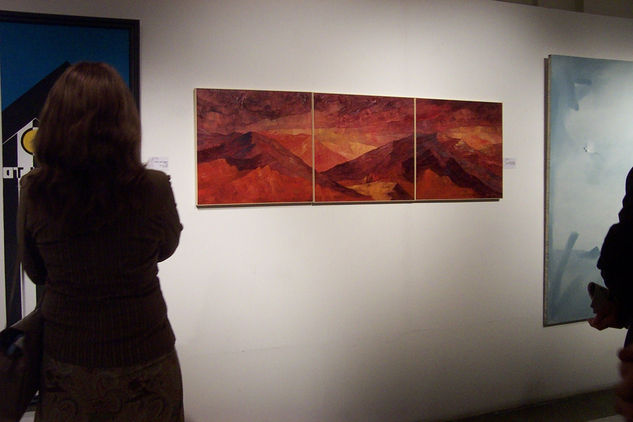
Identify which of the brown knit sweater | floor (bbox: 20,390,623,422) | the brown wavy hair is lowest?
floor (bbox: 20,390,623,422)

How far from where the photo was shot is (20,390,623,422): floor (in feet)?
9.34

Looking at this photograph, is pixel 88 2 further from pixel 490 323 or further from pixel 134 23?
pixel 490 323

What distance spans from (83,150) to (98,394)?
63 cm

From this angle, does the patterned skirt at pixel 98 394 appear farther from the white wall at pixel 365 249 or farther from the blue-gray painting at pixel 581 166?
the blue-gray painting at pixel 581 166

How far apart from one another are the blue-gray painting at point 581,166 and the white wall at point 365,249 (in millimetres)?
92

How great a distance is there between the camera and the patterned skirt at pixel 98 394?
3.83 ft

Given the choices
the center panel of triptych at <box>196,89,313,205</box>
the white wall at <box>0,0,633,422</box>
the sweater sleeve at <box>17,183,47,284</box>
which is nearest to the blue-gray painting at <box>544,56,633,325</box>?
the white wall at <box>0,0,633,422</box>

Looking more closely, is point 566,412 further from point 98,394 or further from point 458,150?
point 98,394

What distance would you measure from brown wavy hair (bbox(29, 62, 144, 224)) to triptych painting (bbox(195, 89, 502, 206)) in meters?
1.10

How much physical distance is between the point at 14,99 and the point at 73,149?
4.15 ft

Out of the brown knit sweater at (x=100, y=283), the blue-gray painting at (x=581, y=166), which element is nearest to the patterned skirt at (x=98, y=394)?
the brown knit sweater at (x=100, y=283)

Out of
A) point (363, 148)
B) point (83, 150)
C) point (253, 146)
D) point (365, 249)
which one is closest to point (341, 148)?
point (363, 148)

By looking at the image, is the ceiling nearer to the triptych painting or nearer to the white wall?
the white wall

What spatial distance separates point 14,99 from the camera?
2049mm
